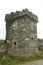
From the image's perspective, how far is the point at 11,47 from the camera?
24.8 metres

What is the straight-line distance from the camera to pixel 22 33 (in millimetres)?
24422

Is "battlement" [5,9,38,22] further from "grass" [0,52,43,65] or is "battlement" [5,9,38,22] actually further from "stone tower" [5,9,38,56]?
"grass" [0,52,43,65]

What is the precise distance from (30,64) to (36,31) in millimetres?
5662

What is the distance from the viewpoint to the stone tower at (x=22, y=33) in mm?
24375

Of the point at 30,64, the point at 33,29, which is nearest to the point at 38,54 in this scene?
the point at 33,29

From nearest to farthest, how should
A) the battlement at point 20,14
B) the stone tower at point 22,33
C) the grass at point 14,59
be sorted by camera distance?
the grass at point 14,59, the stone tower at point 22,33, the battlement at point 20,14

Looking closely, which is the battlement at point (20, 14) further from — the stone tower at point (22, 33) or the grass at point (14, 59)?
the grass at point (14, 59)

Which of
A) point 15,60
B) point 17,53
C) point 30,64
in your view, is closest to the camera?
point 30,64

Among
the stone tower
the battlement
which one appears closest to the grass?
the stone tower

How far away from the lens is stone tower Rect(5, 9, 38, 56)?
24.4 meters

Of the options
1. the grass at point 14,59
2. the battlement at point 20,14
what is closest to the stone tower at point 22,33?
the battlement at point 20,14

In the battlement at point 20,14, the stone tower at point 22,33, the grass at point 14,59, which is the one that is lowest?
the grass at point 14,59

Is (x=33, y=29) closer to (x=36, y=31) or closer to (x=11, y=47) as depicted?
(x=36, y=31)

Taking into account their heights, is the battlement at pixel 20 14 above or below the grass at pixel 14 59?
above
